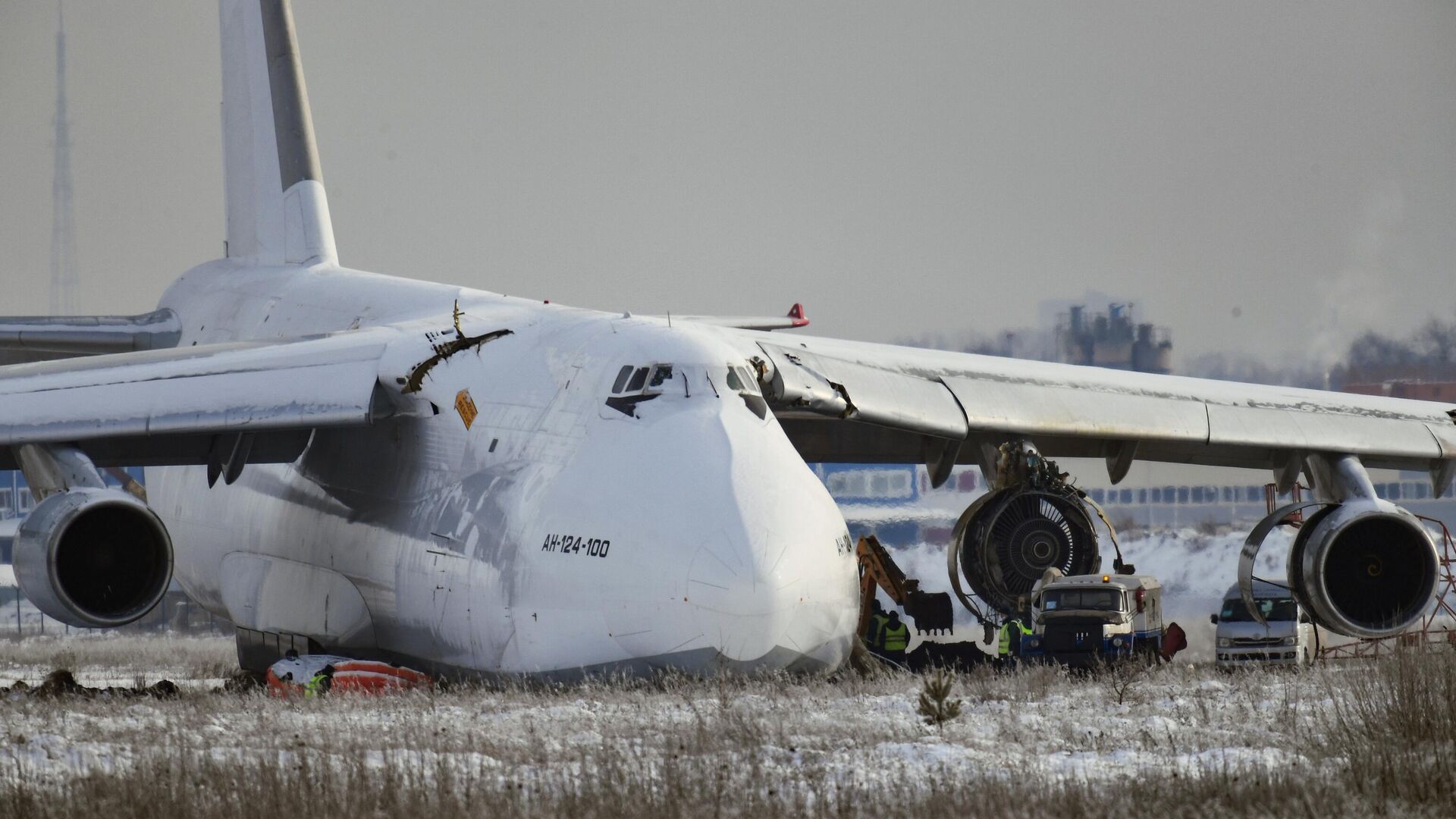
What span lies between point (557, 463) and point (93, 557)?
13.1ft

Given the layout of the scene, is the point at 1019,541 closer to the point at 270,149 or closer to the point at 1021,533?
the point at 1021,533

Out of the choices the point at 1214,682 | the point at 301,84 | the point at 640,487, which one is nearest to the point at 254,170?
the point at 301,84

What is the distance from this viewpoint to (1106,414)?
17859mm

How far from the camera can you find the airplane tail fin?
2320cm

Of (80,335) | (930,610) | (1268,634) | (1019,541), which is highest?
(80,335)

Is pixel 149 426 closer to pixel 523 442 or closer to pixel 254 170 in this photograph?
pixel 523 442

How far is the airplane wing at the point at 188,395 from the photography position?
14414 mm

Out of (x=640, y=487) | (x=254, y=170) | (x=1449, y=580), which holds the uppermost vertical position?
(x=254, y=170)

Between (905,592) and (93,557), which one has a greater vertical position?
(93,557)

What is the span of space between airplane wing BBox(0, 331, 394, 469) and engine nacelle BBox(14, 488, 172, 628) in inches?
26.9

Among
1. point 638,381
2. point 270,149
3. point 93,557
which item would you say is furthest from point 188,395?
point 270,149

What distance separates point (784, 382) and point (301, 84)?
11968 millimetres

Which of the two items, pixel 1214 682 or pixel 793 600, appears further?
pixel 1214 682

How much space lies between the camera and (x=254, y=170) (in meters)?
24.1
